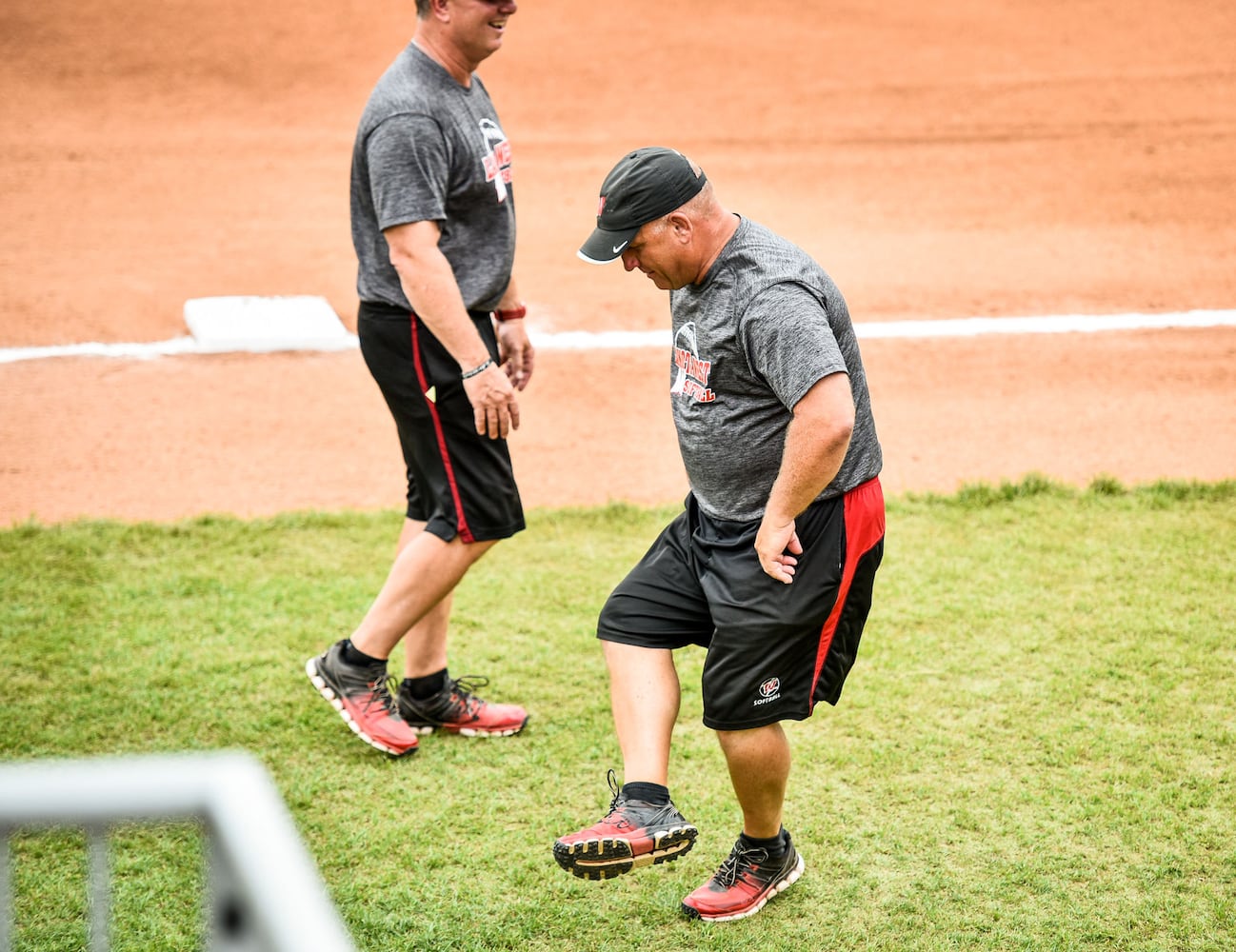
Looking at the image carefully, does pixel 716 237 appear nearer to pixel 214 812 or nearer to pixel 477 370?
pixel 477 370

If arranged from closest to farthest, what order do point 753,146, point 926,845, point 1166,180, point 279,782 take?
point 926,845 → point 279,782 → point 1166,180 → point 753,146

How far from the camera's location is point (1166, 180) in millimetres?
11859

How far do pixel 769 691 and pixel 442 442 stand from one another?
1.51 meters

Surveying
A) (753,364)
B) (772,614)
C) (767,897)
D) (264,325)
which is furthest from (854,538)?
(264,325)

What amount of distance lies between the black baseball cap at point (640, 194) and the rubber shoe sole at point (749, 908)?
5.95 feet

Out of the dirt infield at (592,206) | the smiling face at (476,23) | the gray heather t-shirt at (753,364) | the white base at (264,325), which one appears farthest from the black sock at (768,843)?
the white base at (264,325)

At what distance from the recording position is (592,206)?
1123 cm

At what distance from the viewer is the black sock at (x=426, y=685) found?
4801 millimetres

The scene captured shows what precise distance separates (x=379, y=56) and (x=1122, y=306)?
9.07 m

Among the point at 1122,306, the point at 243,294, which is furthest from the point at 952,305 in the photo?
the point at 243,294

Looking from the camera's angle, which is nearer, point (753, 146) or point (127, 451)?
point (127, 451)

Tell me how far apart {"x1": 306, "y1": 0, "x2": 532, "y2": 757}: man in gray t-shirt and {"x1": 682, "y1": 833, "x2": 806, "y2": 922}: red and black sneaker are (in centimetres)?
110

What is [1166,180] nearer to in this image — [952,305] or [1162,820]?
[952,305]

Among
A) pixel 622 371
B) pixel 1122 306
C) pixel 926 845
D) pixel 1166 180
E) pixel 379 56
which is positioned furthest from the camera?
pixel 379 56
